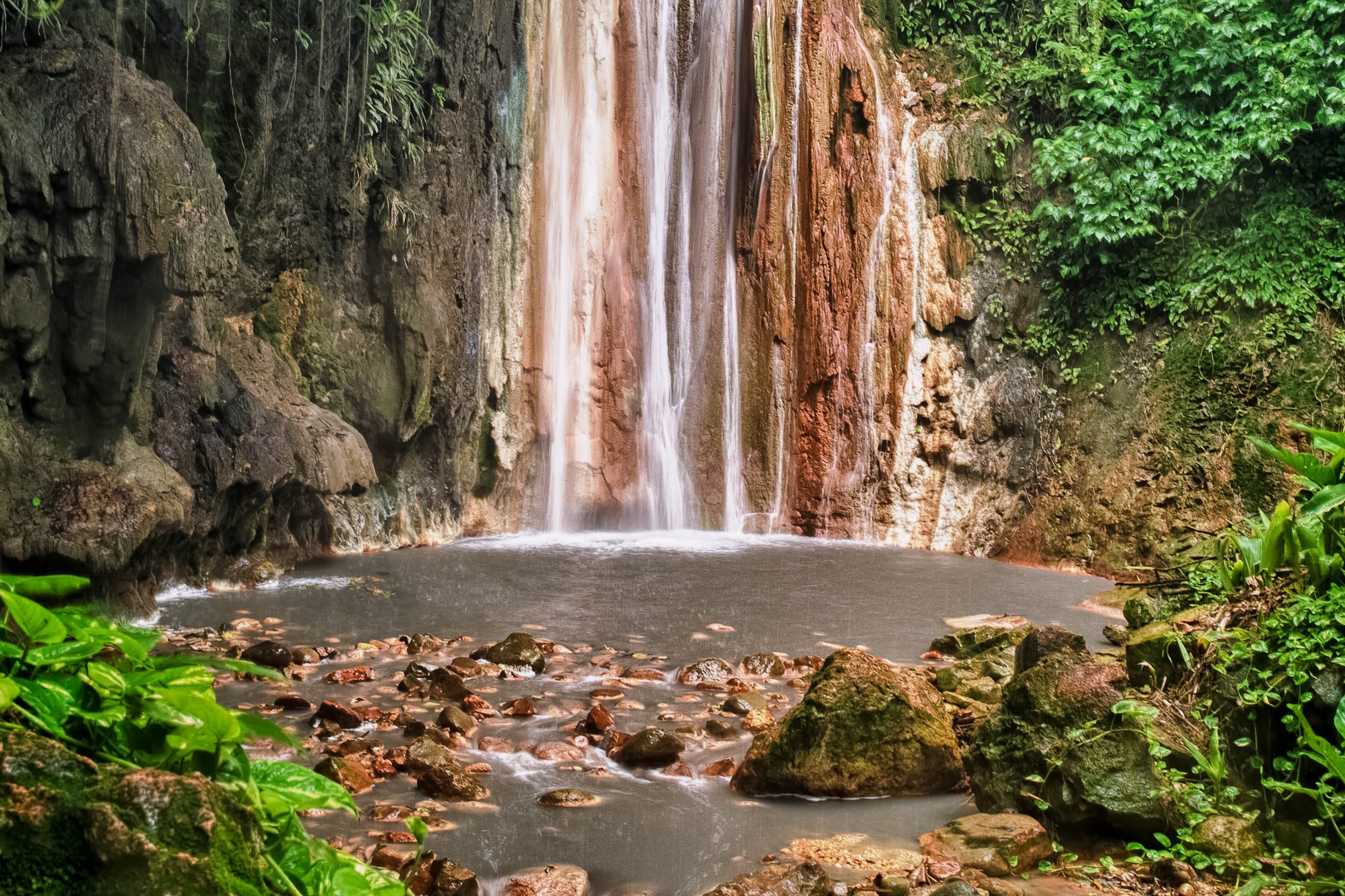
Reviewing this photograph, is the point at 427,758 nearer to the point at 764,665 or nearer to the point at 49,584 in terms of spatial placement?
the point at 764,665

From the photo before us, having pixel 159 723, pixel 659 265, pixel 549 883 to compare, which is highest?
pixel 659 265

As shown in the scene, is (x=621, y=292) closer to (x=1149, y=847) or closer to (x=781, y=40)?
(x=781, y=40)

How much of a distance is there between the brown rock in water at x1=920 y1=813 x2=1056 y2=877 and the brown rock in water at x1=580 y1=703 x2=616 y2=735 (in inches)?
69.5

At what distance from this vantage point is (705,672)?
629 centimetres

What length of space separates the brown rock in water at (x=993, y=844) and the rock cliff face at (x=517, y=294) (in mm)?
5174

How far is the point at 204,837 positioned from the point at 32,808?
0.80 ft

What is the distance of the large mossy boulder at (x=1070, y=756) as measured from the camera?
3734 mm

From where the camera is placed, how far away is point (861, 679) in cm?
467

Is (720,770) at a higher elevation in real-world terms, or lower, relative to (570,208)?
lower

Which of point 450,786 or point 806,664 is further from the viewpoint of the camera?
point 806,664

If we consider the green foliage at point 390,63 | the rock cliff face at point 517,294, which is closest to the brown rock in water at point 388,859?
the rock cliff face at point 517,294

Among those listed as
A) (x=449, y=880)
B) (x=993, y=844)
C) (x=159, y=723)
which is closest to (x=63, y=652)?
(x=159, y=723)

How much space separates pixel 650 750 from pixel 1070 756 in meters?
1.81

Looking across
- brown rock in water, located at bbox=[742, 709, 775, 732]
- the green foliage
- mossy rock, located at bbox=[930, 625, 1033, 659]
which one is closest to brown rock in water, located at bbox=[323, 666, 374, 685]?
brown rock in water, located at bbox=[742, 709, 775, 732]
